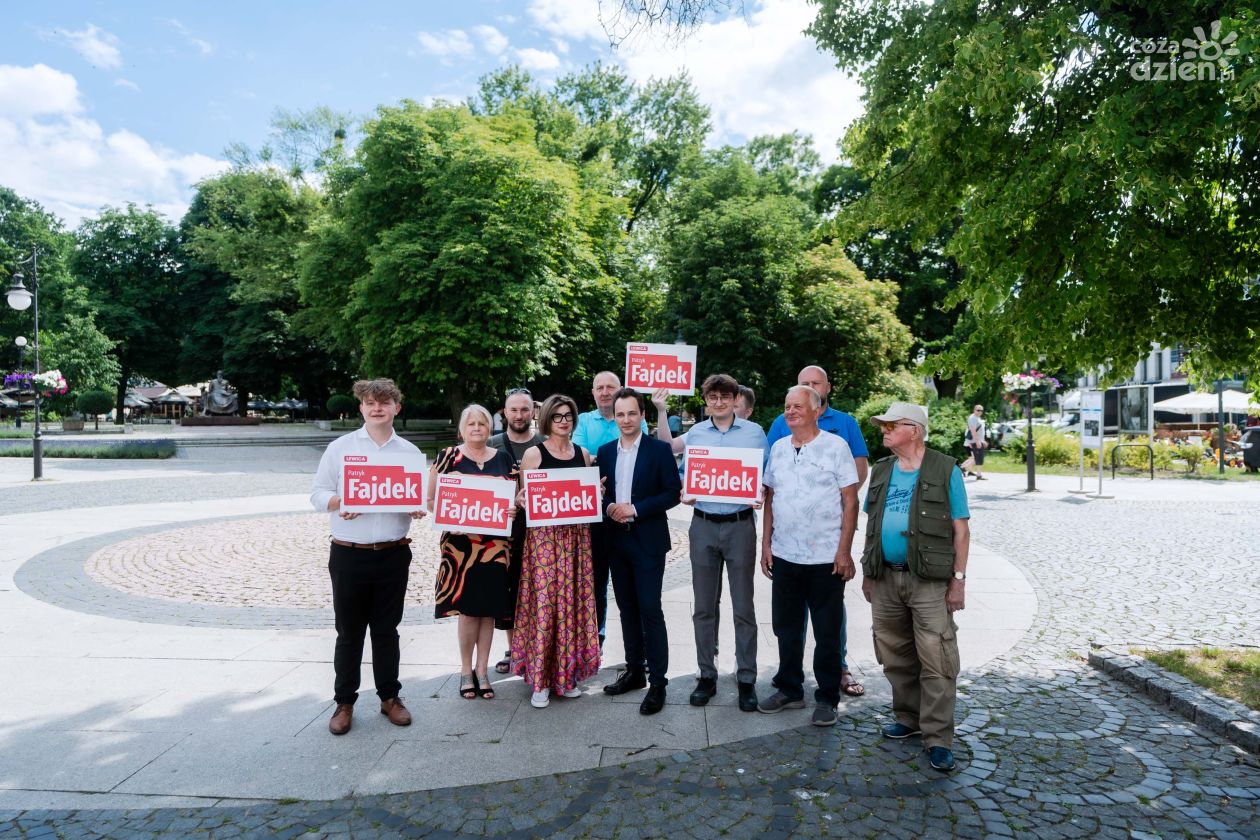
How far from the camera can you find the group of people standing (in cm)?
445

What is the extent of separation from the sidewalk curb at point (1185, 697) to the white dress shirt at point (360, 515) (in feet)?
16.3

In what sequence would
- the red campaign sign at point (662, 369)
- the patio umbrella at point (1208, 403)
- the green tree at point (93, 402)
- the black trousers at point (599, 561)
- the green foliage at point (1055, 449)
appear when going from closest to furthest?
the black trousers at point (599, 561), the red campaign sign at point (662, 369), the green foliage at point (1055, 449), the patio umbrella at point (1208, 403), the green tree at point (93, 402)

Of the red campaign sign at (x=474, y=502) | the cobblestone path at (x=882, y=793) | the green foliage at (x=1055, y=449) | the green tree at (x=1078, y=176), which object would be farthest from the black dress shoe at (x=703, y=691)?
the green foliage at (x=1055, y=449)

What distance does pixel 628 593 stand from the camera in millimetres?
5234

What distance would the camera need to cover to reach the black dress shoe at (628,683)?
5.25 meters

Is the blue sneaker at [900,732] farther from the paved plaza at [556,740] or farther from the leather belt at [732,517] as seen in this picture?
the leather belt at [732,517]

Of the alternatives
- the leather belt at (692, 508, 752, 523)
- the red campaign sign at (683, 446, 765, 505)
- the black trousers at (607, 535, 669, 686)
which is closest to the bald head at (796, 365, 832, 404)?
the red campaign sign at (683, 446, 765, 505)

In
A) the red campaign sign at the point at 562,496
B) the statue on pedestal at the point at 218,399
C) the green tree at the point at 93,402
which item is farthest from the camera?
the statue on pedestal at the point at 218,399

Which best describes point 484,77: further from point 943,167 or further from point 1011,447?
point 943,167

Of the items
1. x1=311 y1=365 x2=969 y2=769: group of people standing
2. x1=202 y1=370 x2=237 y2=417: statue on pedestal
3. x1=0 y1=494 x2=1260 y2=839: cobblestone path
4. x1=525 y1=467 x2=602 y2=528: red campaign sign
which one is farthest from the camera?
x1=202 y1=370 x2=237 y2=417: statue on pedestal

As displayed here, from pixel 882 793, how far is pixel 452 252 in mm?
23662

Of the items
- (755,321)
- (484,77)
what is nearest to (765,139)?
(484,77)

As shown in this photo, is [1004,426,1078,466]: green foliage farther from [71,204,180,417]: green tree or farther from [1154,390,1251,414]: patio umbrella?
[71,204,180,417]: green tree

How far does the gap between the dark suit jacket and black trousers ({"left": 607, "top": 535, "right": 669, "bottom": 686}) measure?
0.21ft
